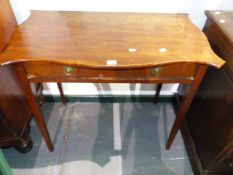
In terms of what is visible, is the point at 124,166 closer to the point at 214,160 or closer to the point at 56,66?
the point at 214,160

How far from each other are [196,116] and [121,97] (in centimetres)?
56

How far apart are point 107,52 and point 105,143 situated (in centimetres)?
73

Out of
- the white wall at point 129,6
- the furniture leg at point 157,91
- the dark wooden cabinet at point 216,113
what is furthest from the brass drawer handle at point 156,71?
the furniture leg at point 157,91

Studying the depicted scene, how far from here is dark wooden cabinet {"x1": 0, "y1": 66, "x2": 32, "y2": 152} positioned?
102 cm

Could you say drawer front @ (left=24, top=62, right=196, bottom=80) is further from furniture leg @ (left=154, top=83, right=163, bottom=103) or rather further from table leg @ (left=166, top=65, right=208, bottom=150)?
furniture leg @ (left=154, top=83, right=163, bottom=103)

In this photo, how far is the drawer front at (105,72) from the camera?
825 mm

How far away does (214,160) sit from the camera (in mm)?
1022

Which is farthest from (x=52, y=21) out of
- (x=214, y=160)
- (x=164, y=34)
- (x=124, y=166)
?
(x=214, y=160)

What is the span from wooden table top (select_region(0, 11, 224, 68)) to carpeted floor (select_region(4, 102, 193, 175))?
2.38 feet

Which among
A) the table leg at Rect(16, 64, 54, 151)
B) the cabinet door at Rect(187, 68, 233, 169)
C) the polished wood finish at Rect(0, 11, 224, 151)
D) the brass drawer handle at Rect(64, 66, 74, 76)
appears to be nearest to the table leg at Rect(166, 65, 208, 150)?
the polished wood finish at Rect(0, 11, 224, 151)

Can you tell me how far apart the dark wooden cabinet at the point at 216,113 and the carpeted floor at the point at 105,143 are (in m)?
0.17

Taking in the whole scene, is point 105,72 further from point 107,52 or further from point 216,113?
point 216,113

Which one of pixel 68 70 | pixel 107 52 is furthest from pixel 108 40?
pixel 68 70

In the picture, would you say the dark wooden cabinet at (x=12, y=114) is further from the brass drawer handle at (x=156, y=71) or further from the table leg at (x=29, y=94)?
the brass drawer handle at (x=156, y=71)
